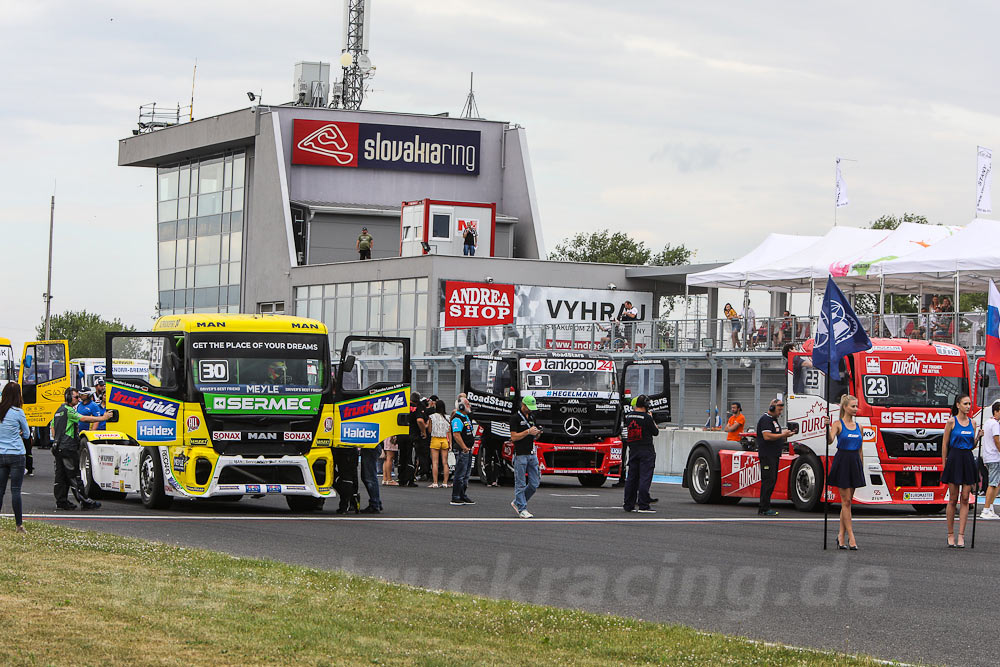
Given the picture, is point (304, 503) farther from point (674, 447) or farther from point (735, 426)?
point (674, 447)

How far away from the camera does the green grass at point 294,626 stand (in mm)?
8594

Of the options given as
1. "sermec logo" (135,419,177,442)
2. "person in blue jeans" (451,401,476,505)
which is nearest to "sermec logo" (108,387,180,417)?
"sermec logo" (135,419,177,442)

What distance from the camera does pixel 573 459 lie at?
96.7 ft

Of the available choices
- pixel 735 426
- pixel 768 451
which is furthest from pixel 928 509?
pixel 735 426

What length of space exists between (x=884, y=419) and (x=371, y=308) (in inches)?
1482

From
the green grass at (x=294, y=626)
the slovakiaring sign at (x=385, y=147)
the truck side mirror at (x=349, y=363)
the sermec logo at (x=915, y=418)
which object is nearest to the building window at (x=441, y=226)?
the slovakiaring sign at (x=385, y=147)

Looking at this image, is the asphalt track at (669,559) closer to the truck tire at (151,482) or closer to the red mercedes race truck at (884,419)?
the truck tire at (151,482)

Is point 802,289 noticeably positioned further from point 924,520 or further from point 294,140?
point 294,140

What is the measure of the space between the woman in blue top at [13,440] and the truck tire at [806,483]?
12.1 meters

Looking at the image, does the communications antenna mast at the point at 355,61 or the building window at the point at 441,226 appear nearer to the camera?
the building window at the point at 441,226

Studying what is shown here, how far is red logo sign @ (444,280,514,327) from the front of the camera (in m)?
55.9

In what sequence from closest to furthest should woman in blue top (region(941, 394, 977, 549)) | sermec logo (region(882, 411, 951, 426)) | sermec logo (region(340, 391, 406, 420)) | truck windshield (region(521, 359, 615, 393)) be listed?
woman in blue top (region(941, 394, 977, 549)), sermec logo (region(340, 391, 406, 420)), sermec logo (region(882, 411, 951, 426)), truck windshield (region(521, 359, 615, 393))

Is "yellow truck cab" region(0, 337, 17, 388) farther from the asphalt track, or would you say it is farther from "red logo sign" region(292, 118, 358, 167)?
"red logo sign" region(292, 118, 358, 167)

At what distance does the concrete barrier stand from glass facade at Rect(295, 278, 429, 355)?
823 inches
